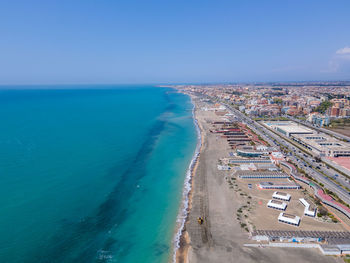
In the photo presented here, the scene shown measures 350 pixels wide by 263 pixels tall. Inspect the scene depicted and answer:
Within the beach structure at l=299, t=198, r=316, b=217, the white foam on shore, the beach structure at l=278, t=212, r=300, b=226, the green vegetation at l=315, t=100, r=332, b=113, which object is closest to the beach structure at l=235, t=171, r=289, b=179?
the beach structure at l=299, t=198, r=316, b=217

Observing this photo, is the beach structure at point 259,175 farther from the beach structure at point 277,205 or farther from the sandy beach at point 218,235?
the beach structure at point 277,205

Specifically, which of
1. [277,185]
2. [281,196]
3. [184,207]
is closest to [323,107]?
[277,185]

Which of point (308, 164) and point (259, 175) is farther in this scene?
point (308, 164)

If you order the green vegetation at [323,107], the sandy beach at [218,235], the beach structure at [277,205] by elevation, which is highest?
the green vegetation at [323,107]

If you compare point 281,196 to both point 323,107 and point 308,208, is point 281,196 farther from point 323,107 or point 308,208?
point 323,107

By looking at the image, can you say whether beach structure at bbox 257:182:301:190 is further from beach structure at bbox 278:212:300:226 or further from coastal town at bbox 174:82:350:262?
beach structure at bbox 278:212:300:226

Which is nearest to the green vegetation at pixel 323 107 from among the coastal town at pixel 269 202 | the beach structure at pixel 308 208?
the coastal town at pixel 269 202
